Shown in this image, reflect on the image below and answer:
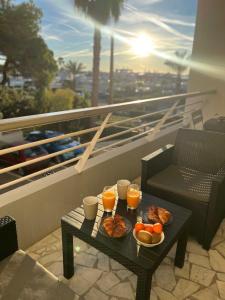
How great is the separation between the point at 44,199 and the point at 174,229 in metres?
1.10

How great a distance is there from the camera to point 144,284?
1146mm

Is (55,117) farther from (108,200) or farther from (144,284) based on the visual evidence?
(144,284)

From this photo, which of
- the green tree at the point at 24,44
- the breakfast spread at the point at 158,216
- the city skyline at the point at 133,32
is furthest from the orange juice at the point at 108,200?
the green tree at the point at 24,44

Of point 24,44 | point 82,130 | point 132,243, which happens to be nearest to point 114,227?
→ point 132,243

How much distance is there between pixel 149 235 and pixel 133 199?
35 centimetres

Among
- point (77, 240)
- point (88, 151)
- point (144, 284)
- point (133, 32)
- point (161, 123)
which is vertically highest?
point (133, 32)

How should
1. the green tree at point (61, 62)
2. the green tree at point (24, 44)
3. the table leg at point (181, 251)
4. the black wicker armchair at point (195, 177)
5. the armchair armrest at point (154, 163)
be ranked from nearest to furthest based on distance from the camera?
1. the table leg at point (181, 251)
2. the black wicker armchair at point (195, 177)
3. the armchair armrest at point (154, 163)
4. the green tree at point (24, 44)
5. the green tree at point (61, 62)

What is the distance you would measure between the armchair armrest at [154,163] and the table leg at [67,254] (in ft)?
2.87

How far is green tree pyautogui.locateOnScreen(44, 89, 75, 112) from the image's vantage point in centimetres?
1401

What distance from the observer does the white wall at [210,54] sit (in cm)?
415

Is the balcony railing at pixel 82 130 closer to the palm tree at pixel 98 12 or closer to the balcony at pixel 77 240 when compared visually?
the balcony at pixel 77 240

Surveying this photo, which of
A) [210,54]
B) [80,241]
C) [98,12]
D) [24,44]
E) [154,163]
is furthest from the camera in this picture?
[24,44]

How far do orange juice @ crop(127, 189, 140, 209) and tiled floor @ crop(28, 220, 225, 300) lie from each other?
523 mm

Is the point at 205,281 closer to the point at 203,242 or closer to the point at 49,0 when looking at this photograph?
the point at 203,242
